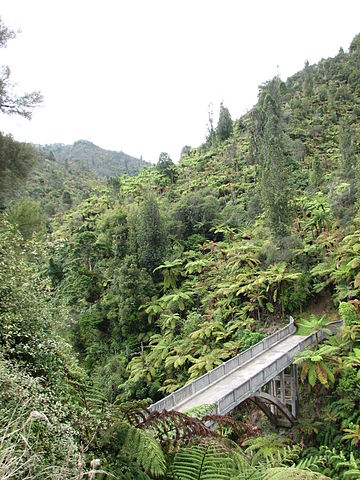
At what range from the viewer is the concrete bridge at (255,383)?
32.0 feet

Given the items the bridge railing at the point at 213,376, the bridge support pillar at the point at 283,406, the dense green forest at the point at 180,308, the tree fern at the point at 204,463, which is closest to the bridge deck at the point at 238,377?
the bridge railing at the point at 213,376

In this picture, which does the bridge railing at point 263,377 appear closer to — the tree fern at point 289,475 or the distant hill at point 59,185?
the tree fern at point 289,475

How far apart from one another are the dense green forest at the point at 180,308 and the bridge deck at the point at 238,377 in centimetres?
105

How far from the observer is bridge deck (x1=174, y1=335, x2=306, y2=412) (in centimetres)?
980

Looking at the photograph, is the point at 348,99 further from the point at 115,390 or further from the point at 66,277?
the point at 115,390

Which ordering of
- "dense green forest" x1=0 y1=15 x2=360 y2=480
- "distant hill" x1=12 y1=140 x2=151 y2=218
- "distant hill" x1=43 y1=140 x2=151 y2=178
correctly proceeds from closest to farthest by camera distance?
Result: "dense green forest" x1=0 y1=15 x2=360 y2=480 → "distant hill" x1=12 y1=140 x2=151 y2=218 → "distant hill" x1=43 y1=140 x2=151 y2=178

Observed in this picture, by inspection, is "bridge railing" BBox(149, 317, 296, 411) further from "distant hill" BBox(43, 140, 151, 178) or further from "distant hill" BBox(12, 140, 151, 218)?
"distant hill" BBox(43, 140, 151, 178)

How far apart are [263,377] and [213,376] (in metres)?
1.61

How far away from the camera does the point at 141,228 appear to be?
25016 mm

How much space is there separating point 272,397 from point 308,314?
717cm

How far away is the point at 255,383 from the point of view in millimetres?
11141

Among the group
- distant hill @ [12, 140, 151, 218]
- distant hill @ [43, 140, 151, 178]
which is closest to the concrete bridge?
distant hill @ [12, 140, 151, 218]

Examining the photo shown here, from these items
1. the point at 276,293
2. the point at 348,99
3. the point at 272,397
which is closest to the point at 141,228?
the point at 276,293

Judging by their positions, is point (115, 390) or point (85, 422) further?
point (115, 390)
